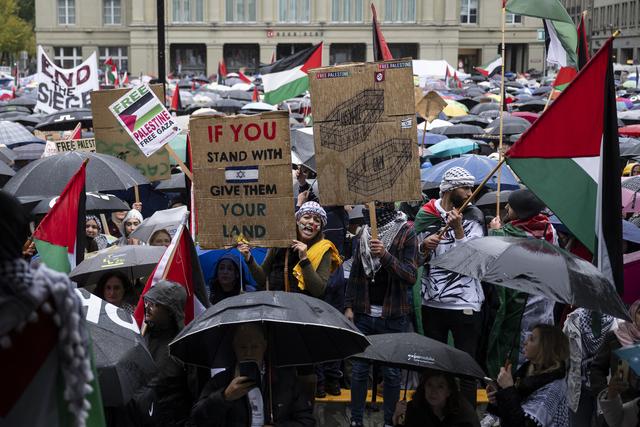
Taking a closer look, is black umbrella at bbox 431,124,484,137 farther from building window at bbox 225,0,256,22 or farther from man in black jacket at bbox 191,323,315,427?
building window at bbox 225,0,256,22

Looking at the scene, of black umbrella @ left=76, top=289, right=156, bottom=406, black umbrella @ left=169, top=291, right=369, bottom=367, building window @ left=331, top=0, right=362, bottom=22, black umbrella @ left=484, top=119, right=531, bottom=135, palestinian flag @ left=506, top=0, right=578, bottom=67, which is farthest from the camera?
building window @ left=331, top=0, right=362, bottom=22

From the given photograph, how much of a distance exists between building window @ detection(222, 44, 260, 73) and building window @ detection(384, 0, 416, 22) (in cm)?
944

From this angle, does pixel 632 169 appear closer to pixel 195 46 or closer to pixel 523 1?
pixel 523 1

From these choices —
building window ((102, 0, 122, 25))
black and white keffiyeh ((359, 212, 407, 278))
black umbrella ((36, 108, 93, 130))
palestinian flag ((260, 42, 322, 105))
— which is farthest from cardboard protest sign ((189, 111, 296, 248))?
building window ((102, 0, 122, 25))

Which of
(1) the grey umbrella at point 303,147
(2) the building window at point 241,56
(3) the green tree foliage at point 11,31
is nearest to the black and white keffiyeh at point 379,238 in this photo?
(1) the grey umbrella at point 303,147

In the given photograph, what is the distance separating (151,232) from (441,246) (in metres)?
2.42

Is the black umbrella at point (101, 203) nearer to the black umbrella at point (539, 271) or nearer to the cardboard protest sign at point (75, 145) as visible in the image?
the cardboard protest sign at point (75, 145)

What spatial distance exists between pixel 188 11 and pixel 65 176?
65.6 metres

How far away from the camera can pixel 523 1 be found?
29.0 feet

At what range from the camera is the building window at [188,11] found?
237 feet

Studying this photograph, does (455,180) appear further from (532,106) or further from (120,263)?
(532,106)

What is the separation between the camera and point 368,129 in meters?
5.98

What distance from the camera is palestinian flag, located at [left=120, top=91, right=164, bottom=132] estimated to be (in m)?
7.77

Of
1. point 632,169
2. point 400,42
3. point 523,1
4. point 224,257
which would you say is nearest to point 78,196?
point 224,257
